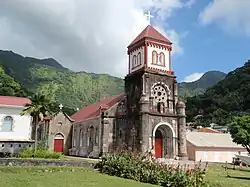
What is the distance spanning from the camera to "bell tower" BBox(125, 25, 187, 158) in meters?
37.0

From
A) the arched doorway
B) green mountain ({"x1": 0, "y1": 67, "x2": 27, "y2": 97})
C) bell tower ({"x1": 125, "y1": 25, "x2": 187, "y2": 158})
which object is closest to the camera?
bell tower ({"x1": 125, "y1": 25, "x2": 187, "y2": 158})

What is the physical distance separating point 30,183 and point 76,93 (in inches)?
4511

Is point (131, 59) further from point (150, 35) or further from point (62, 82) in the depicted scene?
point (62, 82)

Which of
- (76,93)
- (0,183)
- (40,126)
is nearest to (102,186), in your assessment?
(0,183)

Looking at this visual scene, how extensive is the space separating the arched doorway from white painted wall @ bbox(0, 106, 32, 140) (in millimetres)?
11749

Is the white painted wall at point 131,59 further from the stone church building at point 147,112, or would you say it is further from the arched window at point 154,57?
the arched window at point 154,57

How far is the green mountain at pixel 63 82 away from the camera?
389 ft

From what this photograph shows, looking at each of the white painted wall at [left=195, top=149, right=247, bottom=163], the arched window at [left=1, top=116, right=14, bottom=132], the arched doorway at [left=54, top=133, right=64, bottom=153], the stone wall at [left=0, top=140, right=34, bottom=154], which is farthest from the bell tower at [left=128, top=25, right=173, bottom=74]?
the stone wall at [left=0, top=140, right=34, bottom=154]

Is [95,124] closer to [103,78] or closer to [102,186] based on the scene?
[102,186]

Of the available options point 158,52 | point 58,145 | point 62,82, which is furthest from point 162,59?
point 62,82

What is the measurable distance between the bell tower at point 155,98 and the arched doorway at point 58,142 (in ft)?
51.1

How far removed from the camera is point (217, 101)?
106250 mm

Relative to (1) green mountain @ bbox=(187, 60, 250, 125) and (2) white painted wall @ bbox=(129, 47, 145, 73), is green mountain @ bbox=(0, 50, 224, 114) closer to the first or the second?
(1) green mountain @ bbox=(187, 60, 250, 125)

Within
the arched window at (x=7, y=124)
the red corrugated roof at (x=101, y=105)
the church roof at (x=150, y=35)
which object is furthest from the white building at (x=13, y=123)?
the church roof at (x=150, y=35)
